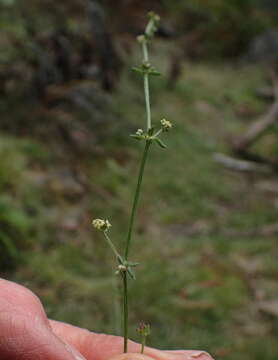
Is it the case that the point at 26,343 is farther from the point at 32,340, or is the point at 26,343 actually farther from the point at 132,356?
the point at 132,356

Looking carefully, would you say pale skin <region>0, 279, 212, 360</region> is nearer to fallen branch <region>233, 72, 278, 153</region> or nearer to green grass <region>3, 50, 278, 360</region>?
green grass <region>3, 50, 278, 360</region>

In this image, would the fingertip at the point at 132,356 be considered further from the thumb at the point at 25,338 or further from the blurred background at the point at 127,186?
the blurred background at the point at 127,186

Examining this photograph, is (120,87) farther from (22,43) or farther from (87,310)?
(87,310)

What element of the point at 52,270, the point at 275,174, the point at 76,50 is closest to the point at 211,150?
the point at 275,174

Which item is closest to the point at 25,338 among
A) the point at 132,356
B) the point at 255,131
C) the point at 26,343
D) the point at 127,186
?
the point at 26,343

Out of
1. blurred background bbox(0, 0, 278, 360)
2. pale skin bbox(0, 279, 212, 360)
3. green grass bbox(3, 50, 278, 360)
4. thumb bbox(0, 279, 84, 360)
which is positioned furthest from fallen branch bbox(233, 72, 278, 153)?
thumb bbox(0, 279, 84, 360)

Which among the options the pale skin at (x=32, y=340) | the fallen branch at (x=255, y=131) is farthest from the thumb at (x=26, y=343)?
the fallen branch at (x=255, y=131)

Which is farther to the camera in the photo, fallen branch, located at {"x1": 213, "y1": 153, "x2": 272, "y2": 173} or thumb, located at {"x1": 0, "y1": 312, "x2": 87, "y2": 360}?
fallen branch, located at {"x1": 213, "y1": 153, "x2": 272, "y2": 173}

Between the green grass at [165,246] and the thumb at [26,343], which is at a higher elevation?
the green grass at [165,246]
